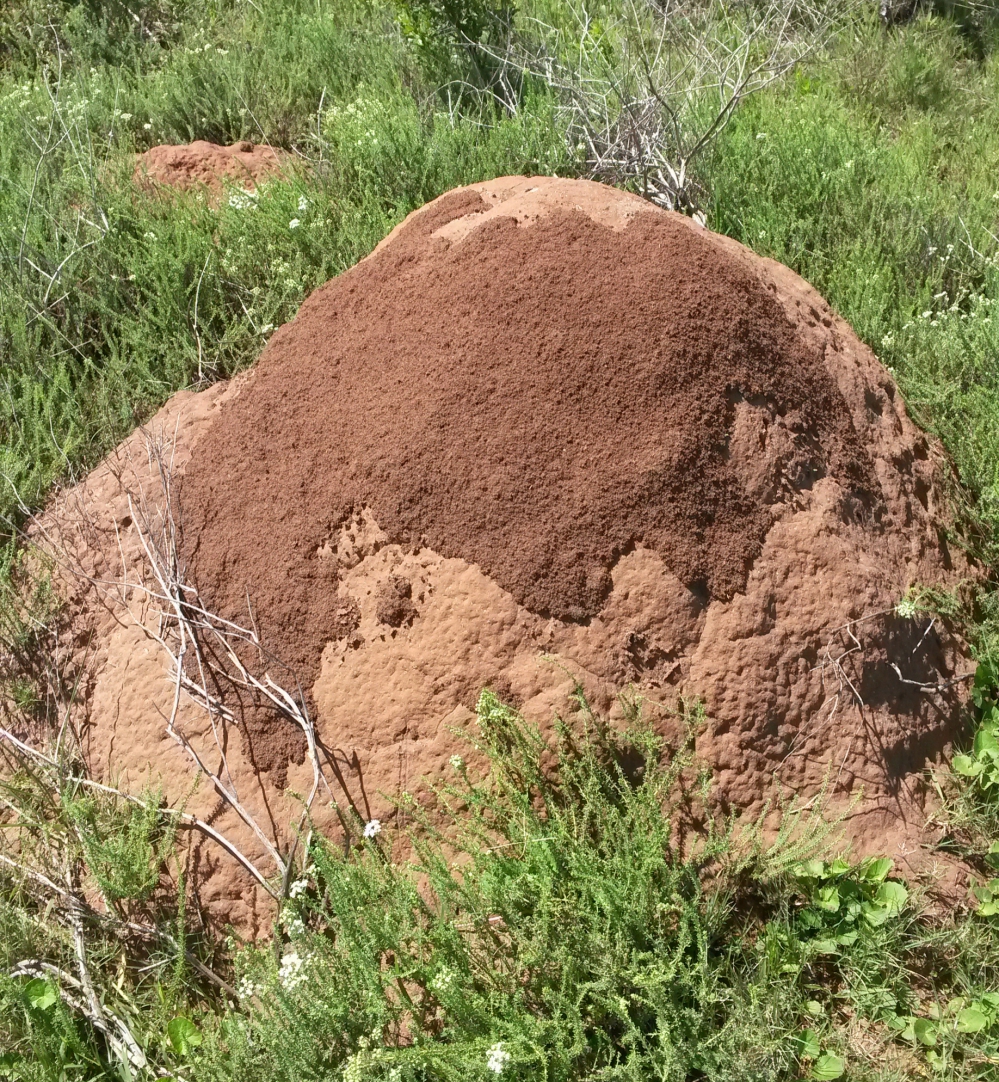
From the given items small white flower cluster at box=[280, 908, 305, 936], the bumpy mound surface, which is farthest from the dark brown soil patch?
small white flower cluster at box=[280, 908, 305, 936]

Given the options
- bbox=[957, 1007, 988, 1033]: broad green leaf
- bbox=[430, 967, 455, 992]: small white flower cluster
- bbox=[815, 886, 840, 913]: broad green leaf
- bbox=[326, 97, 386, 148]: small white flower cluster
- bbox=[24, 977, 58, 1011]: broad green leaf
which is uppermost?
bbox=[326, 97, 386, 148]: small white flower cluster

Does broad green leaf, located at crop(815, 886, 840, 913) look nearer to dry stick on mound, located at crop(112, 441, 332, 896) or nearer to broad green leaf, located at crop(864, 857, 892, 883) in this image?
broad green leaf, located at crop(864, 857, 892, 883)

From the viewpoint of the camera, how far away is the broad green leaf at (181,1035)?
2.24 meters

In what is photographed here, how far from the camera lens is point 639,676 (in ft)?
7.28

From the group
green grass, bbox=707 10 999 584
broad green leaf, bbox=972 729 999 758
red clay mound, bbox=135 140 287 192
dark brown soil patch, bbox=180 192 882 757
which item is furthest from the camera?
red clay mound, bbox=135 140 287 192

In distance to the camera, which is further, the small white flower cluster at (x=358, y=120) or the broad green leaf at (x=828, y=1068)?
the small white flower cluster at (x=358, y=120)

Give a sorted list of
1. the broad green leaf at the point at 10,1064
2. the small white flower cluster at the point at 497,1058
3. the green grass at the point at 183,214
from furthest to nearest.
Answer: the green grass at the point at 183,214 → the broad green leaf at the point at 10,1064 → the small white flower cluster at the point at 497,1058

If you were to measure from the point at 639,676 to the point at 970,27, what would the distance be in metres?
5.01

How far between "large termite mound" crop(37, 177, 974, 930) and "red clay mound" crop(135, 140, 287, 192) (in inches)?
76.7

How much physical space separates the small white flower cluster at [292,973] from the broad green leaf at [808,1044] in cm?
Result: 106

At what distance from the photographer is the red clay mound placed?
4.16 m

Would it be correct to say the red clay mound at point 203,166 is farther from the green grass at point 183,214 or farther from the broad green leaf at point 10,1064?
the broad green leaf at point 10,1064

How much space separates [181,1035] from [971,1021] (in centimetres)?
175

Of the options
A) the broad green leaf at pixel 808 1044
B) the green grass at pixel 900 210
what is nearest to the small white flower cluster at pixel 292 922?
the broad green leaf at pixel 808 1044
